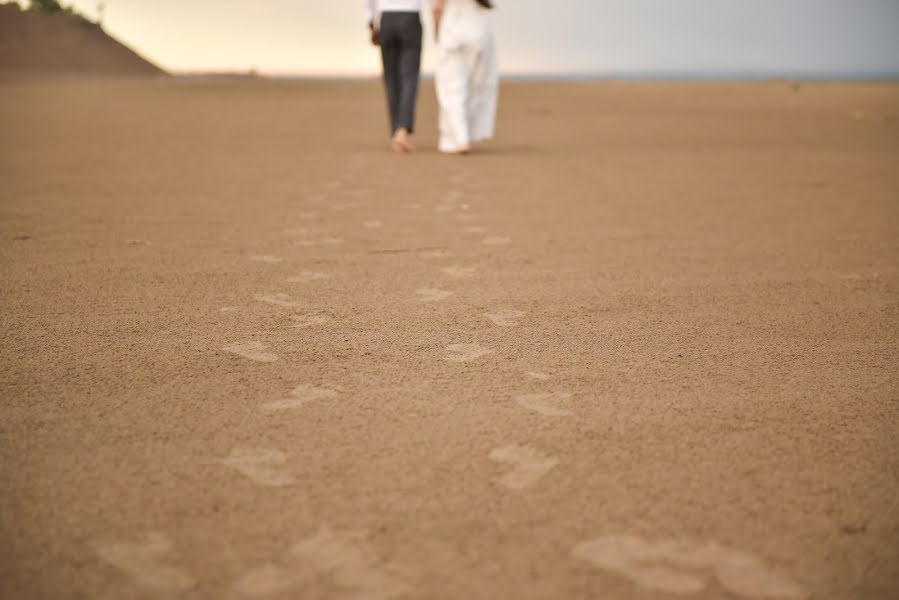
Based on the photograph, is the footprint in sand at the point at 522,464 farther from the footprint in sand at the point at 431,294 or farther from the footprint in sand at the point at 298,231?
the footprint in sand at the point at 298,231

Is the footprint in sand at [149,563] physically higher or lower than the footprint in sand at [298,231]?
lower

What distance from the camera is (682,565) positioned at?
1171mm

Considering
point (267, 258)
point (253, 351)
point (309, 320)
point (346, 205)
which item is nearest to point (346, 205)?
point (346, 205)

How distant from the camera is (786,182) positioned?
539 cm

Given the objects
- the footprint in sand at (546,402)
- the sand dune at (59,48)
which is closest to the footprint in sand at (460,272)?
the footprint in sand at (546,402)

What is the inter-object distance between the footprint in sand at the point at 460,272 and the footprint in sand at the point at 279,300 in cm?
59

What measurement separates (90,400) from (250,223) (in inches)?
83.8

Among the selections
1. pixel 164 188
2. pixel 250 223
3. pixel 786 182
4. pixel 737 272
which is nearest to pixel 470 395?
pixel 737 272

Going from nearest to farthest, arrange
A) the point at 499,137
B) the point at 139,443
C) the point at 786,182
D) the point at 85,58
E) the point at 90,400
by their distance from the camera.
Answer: the point at 139,443 → the point at 90,400 → the point at 786,182 → the point at 499,137 → the point at 85,58

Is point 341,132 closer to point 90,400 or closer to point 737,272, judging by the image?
point 737,272

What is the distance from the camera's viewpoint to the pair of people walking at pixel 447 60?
654 cm

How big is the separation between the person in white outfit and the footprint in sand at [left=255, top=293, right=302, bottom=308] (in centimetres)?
438

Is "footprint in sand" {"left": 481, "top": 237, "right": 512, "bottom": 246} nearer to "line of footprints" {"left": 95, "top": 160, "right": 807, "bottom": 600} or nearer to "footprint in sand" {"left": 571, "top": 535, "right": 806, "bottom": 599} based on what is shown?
"line of footprints" {"left": 95, "top": 160, "right": 807, "bottom": 600}

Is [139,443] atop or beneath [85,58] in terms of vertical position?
beneath
